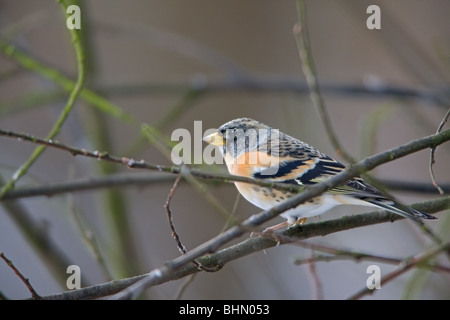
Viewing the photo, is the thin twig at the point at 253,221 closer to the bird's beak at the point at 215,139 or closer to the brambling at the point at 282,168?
the brambling at the point at 282,168

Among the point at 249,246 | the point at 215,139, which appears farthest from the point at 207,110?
the point at 249,246

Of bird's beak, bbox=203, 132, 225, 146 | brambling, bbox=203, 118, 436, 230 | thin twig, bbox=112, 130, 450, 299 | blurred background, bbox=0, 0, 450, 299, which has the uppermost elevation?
blurred background, bbox=0, 0, 450, 299

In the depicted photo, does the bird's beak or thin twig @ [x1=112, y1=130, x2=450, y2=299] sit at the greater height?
the bird's beak

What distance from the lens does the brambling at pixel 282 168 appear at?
1.98 m

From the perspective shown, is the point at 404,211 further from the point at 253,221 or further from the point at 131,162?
the point at 131,162

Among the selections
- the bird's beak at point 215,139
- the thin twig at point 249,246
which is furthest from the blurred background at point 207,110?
the thin twig at point 249,246

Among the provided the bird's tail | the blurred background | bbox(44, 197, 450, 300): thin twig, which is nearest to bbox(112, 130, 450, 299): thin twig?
bbox(44, 197, 450, 300): thin twig

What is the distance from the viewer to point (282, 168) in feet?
6.88

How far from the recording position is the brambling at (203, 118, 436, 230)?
1.98m

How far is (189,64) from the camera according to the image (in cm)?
538

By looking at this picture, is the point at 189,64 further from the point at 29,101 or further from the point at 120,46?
the point at 29,101

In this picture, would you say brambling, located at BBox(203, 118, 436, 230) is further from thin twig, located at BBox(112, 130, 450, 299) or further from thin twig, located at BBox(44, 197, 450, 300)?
thin twig, located at BBox(112, 130, 450, 299)
